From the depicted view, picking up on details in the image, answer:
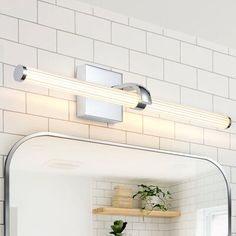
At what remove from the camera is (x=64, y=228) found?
2.16m

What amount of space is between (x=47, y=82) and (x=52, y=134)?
0.25 meters

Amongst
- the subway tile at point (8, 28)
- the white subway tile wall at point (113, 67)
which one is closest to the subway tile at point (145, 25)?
the white subway tile wall at point (113, 67)

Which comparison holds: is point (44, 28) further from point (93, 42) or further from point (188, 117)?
point (188, 117)

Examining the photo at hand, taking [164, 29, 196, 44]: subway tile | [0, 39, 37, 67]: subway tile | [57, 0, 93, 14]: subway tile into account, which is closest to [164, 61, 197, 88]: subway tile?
[164, 29, 196, 44]: subway tile

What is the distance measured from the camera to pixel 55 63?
2.29 m

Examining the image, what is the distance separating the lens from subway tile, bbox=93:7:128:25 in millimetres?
2463

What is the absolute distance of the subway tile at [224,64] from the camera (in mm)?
2904

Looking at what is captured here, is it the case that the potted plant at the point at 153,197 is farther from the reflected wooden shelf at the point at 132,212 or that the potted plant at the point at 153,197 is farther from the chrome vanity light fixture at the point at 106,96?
the chrome vanity light fixture at the point at 106,96

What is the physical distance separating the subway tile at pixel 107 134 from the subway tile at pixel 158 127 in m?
0.13

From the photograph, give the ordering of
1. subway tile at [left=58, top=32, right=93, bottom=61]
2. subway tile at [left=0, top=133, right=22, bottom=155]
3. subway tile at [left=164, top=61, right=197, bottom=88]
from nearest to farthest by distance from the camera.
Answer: subway tile at [left=0, top=133, right=22, bottom=155], subway tile at [left=58, top=32, right=93, bottom=61], subway tile at [left=164, top=61, right=197, bottom=88]

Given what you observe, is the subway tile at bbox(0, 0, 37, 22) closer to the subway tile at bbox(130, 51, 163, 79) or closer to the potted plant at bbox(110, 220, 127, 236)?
the subway tile at bbox(130, 51, 163, 79)

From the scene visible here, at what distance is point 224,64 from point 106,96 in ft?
3.15

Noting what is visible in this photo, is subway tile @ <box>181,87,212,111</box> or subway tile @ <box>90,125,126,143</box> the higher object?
subway tile @ <box>181,87,212,111</box>

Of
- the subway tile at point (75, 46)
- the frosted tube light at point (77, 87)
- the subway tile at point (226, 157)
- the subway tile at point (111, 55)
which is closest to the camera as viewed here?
the frosted tube light at point (77, 87)
